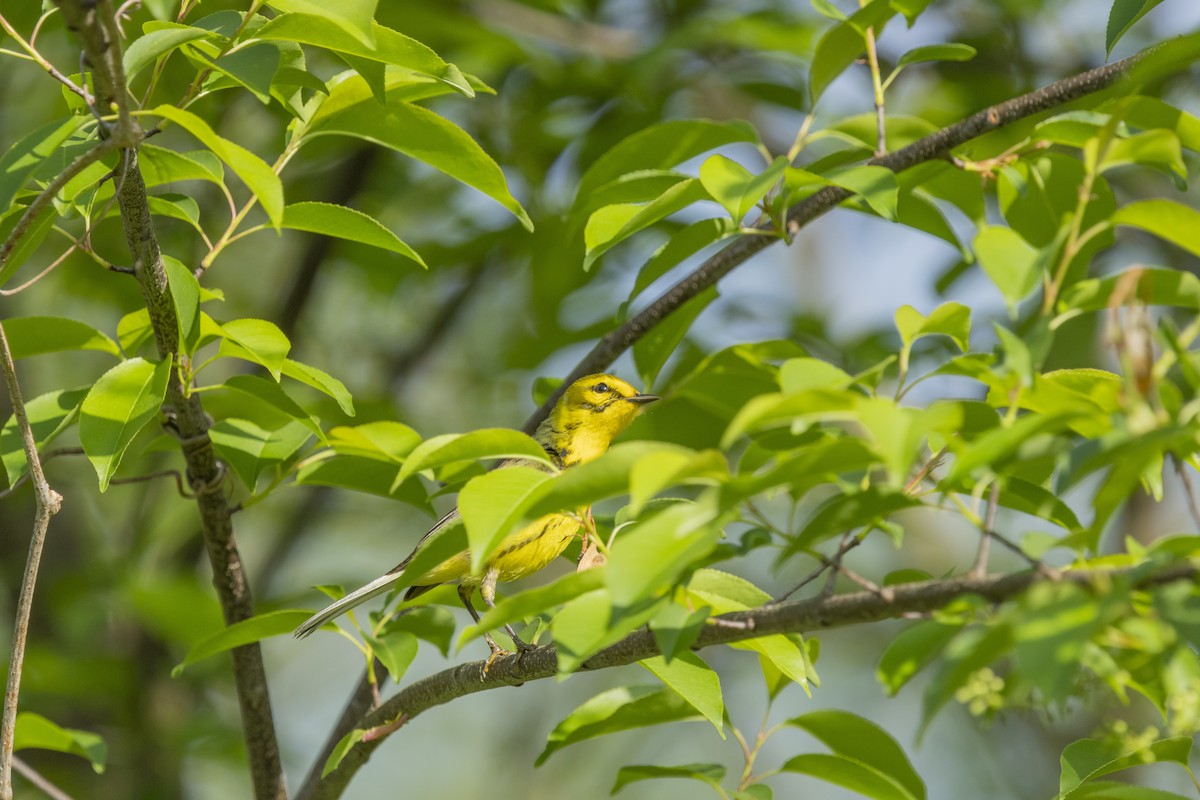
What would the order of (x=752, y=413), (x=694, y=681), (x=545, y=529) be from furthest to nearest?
(x=545, y=529) → (x=694, y=681) → (x=752, y=413)

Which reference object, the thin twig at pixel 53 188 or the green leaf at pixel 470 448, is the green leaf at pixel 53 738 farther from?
the green leaf at pixel 470 448

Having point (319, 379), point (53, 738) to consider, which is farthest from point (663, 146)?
point (53, 738)

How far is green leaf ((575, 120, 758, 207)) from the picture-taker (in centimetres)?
283

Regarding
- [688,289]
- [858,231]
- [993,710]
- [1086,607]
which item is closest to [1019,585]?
[1086,607]

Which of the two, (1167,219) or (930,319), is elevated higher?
(1167,219)

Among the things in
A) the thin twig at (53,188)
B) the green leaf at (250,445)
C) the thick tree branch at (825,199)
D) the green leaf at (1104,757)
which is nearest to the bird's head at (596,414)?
the thick tree branch at (825,199)

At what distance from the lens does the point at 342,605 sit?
3.09 meters

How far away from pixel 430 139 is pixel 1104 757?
1822 mm

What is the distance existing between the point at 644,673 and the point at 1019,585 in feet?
26.7

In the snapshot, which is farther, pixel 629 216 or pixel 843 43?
pixel 843 43

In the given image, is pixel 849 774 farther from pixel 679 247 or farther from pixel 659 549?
pixel 679 247

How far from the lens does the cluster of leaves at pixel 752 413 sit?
Result: 5.01ft

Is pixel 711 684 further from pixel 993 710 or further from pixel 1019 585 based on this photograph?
pixel 1019 585

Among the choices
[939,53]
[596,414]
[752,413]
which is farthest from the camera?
[596,414]
